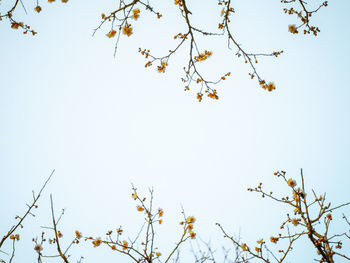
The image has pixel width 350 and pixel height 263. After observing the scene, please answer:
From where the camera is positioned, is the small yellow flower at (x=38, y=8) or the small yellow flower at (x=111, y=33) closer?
Answer: the small yellow flower at (x=111, y=33)

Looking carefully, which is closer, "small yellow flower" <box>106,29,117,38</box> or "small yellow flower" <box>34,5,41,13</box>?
"small yellow flower" <box>106,29,117,38</box>

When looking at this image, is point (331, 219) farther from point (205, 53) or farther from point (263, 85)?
point (205, 53)

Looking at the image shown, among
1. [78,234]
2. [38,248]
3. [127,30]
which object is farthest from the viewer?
[78,234]

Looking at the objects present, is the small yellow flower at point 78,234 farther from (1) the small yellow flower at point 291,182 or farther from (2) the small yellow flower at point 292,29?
(2) the small yellow flower at point 292,29

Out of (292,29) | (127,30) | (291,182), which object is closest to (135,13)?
(127,30)

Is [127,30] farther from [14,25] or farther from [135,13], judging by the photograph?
[14,25]

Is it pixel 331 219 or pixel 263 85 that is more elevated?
pixel 263 85

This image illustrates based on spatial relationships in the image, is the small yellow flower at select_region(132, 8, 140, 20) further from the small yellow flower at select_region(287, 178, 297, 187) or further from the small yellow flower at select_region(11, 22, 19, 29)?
the small yellow flower at select_region(287, 178, 297, 187)

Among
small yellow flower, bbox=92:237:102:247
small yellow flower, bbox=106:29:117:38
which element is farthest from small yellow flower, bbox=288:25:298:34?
small yellow flower, bbox=92:237:102:247

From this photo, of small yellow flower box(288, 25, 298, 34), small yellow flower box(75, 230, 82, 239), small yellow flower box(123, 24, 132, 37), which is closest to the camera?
small yellow flower box(123, 24, 132, 37)

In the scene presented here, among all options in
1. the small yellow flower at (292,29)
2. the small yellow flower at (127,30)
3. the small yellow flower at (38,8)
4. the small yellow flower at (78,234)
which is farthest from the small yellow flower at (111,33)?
the small yellow flower at (78,234)

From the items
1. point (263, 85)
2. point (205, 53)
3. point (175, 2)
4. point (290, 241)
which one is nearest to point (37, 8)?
point (175, 2)

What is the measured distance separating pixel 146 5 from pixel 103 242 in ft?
13.7

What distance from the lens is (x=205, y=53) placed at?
12.4 ft
